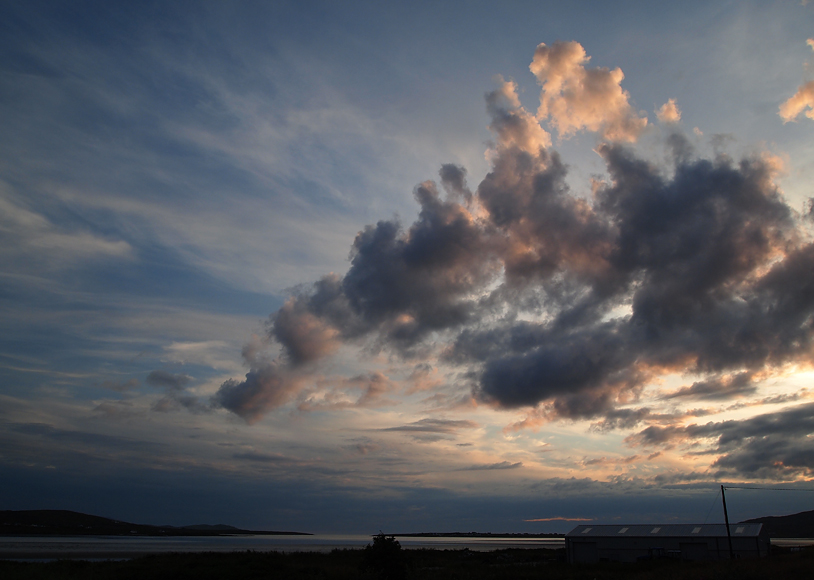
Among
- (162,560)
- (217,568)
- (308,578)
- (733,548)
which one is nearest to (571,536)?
(733,548)

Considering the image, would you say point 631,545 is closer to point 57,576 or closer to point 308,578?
point 308,578

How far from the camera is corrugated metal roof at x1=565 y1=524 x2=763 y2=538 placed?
5462cm

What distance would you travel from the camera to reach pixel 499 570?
161ft

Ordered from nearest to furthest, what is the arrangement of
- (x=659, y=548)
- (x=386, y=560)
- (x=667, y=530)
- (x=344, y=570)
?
(x=386, y=560) → (x=344, y=570) → (x=659, y=548) → (x=667, y=530)

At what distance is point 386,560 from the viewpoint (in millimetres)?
33219

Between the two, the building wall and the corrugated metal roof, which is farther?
the corrugated metal roof

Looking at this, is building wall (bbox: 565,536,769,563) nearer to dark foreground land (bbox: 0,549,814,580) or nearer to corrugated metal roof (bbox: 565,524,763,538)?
corrugated metal roof (bbox: 565,524,763,538)

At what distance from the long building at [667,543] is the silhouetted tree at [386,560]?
3341 cm

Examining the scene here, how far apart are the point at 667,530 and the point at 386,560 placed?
41628 millimetres

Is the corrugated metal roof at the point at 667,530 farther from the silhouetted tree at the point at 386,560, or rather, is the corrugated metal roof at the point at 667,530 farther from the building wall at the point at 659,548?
the silhouetted tree at the point at 386,560

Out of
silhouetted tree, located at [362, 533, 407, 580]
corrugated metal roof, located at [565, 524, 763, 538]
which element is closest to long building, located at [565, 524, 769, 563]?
corrugated metal roof, located at [565, 524, 763, 538]

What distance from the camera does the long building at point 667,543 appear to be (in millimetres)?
52719

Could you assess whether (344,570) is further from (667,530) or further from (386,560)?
(667,530)

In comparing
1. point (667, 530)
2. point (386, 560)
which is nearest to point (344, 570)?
point (386, 560)
